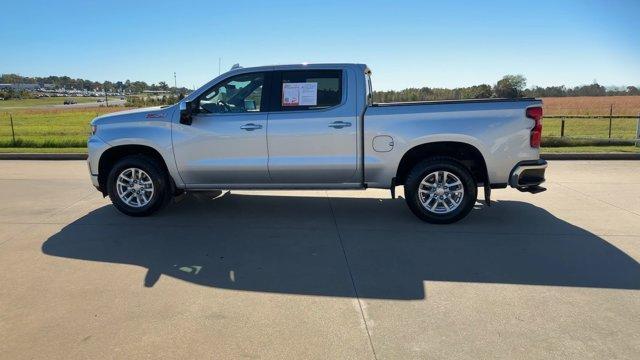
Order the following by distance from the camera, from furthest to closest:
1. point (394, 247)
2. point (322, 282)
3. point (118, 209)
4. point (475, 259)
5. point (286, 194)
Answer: point (286, 194), point (118, 209), point (394, 247), point (475, 259), point (322, 282)

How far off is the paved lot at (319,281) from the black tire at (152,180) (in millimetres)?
145

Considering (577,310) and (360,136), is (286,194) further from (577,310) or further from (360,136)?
(577,310)

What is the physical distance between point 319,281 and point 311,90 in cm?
272

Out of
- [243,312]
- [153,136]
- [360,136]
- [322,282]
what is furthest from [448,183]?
[153,136]

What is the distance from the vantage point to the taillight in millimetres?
5617

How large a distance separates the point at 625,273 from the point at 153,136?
537 centimetres

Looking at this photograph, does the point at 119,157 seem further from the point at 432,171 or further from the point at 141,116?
the point at 432,171

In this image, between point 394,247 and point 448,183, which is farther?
Result: point 448,183

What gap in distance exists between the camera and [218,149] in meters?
6.14

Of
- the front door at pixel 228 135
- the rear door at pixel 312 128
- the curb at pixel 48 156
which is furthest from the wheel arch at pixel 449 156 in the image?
the curb at pixel 48 156

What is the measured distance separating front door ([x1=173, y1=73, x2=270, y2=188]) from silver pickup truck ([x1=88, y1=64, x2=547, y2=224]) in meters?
0.01

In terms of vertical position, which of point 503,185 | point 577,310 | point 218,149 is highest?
point 218,149

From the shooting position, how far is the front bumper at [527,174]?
5.74 m

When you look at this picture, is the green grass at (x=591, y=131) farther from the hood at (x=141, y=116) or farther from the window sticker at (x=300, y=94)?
the hood at (x=141, y=116)
